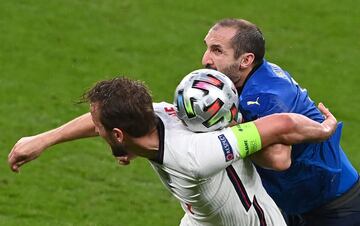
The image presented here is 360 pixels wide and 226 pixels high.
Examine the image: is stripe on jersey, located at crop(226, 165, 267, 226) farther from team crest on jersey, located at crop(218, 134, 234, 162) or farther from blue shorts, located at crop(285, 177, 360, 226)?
blue shorts, located at crop(285, 177, 360, 226)

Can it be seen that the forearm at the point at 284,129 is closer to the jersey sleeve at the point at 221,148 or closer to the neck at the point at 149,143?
the jersey sleeve at the point at 221,148

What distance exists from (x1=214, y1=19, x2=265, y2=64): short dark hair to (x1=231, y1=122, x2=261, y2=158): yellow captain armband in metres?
0.99

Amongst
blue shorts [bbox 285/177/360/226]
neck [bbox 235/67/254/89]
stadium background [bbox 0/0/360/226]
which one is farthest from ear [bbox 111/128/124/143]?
stadium background [bbox 0/0/360/226]

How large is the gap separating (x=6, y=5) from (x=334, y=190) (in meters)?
11.3

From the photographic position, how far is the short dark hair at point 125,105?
18.9 feet

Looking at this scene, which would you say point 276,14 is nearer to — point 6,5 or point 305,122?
point 6,5

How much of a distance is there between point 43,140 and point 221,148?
1408 mm

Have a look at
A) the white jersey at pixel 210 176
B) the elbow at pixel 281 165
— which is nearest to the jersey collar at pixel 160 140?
the white jersey at pixel 210 176

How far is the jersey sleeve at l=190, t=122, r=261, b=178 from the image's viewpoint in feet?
18.8

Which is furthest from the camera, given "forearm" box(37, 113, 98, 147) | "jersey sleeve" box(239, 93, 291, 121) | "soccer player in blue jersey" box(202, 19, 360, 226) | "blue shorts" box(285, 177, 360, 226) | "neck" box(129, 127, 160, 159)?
"blue shorts" box(285, 177, 360, 226)

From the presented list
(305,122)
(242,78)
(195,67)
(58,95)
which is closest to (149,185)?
(58,95)

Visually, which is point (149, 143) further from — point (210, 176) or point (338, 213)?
point (338, 213)

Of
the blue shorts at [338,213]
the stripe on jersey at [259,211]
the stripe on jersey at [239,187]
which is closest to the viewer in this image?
the stripe on jersey at [239,187]

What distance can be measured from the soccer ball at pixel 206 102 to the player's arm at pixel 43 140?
0.93m
